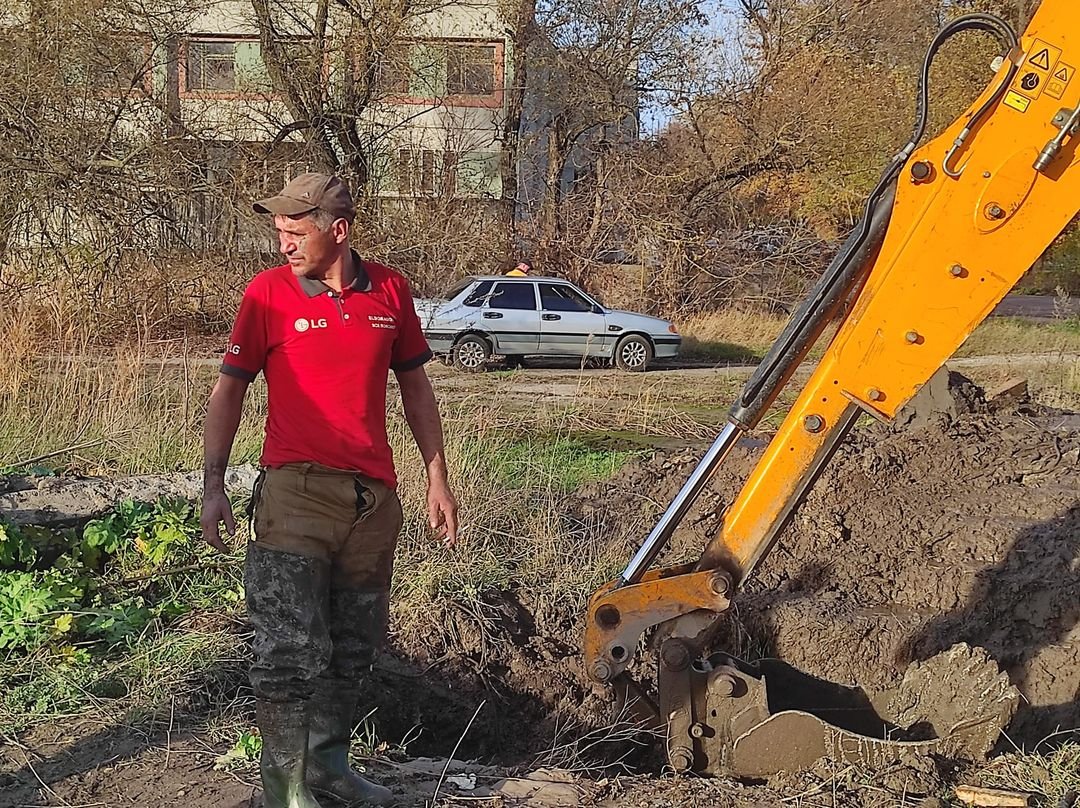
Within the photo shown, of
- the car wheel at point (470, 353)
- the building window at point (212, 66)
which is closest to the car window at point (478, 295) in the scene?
the car wheel at point (470, 353)

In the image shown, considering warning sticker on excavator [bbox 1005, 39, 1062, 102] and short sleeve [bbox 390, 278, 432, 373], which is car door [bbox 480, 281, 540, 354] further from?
warning sticker on excavator [bbox 1005, 39, 1062, 102]

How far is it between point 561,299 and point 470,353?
5.99ft

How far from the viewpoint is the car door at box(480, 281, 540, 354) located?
684 inches

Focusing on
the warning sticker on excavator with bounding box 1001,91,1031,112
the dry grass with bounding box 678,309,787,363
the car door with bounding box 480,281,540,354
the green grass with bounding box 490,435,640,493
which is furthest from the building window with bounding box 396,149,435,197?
the warning sticker on excavator with bounding box 1001,91,1031,112

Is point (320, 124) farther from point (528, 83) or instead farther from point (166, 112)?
point (528, 83)

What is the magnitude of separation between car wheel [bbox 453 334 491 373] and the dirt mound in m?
8.86

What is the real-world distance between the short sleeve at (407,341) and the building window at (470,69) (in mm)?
17391

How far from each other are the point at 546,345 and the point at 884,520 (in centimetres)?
1103

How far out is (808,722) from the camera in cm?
423

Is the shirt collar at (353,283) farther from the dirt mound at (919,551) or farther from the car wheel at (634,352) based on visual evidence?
the car wheel at (634,352)

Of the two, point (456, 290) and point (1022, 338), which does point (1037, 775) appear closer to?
point (456, 290)

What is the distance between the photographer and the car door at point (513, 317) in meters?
17.4

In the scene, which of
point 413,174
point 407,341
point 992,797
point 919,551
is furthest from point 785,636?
point 413,174

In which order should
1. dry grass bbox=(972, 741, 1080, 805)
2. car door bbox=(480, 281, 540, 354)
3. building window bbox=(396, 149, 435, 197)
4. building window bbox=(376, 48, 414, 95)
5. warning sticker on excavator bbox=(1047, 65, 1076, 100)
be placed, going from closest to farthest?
1. warning sticker on excavator bbox=(1047, 65, 1076, 100)
2. dry grass bbox=(972, 741, 1080, 805)
3. car door bbox=(480, 281, 540, 354)
4. building window bbox=(376, 48, 414, 95)
5. building window bbox=(396, 149, 435, 197)
